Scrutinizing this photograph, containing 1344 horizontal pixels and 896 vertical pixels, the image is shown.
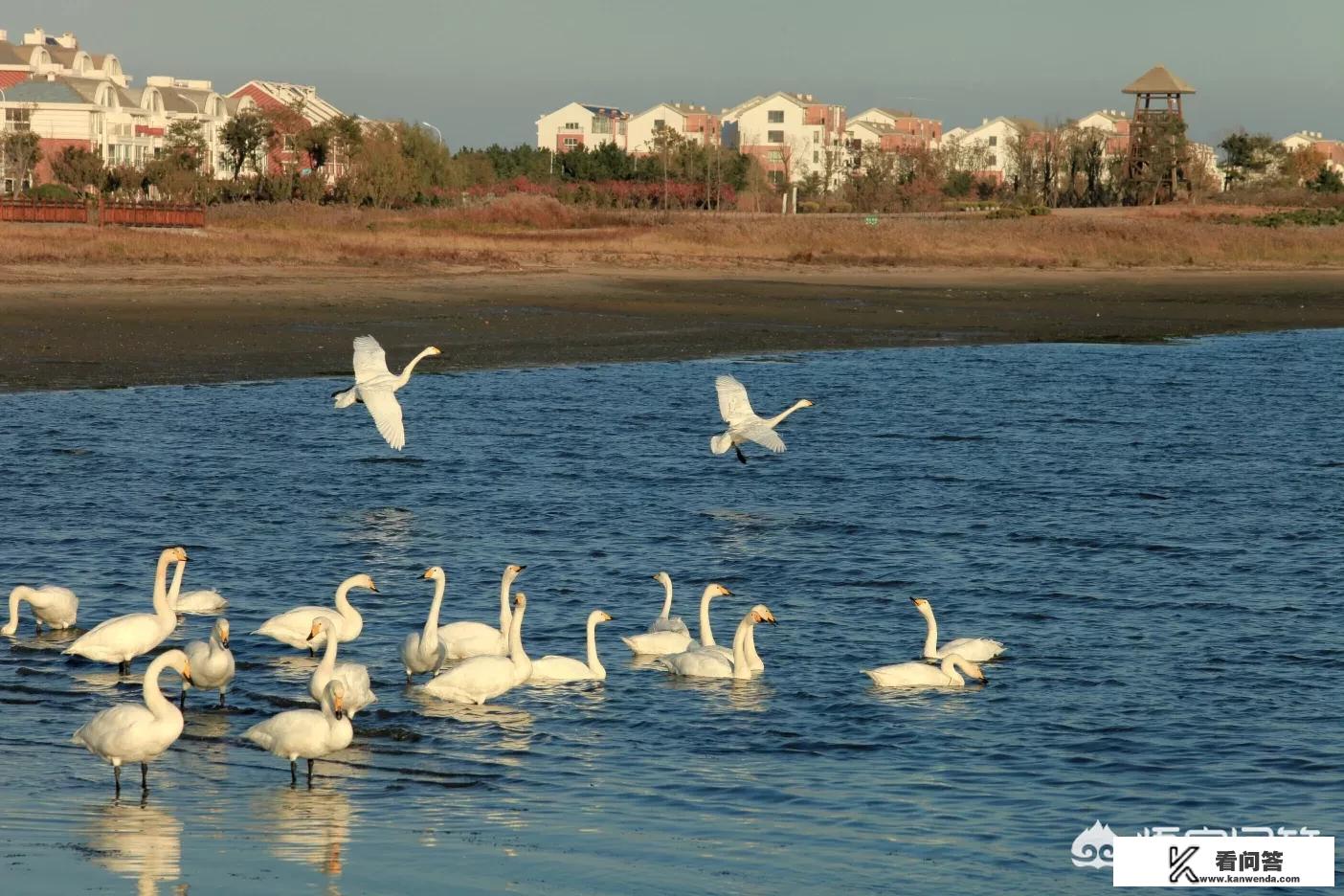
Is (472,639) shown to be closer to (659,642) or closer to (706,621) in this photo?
(659,642)

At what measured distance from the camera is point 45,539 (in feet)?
54.1

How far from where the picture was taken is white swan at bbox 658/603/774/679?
12500mm

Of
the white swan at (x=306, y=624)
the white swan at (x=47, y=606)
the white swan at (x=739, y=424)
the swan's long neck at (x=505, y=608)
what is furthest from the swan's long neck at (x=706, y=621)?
the white swan at (x=739, y=424)

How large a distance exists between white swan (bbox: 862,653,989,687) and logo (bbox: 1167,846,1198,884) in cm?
334

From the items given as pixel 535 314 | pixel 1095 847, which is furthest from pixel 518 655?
pixel 535 314

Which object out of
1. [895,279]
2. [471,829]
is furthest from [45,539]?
[895,279]

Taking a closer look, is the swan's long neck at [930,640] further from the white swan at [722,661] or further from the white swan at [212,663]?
the white swan at [212,663]

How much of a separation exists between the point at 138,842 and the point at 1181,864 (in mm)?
4909

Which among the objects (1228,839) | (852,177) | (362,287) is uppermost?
(852,177)

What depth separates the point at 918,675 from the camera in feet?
40.3

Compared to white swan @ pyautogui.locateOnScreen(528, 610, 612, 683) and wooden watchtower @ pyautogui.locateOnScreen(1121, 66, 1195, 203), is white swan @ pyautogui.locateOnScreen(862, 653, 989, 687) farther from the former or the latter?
wooden watchtower @ pyautogui.locateOnScreen(1121, 66, 1195, 203)

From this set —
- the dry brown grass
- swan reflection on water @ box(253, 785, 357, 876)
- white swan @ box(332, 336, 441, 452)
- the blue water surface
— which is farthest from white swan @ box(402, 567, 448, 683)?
the dry brown grass

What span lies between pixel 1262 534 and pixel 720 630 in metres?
6.41

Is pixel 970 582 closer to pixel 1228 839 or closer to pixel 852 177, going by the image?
pixel 1228 839
